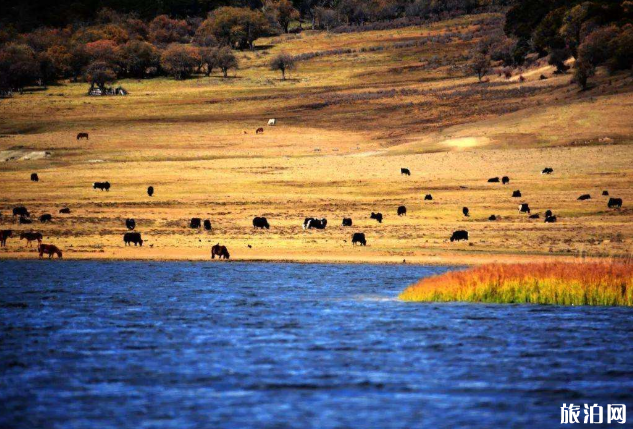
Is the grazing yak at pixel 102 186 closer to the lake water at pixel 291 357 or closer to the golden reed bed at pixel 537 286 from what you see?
the lake water at pixel 291 357

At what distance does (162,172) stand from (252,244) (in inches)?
1069

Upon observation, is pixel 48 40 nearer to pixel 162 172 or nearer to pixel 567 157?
pixel 162 172

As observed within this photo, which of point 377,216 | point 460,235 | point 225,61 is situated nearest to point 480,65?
point 225,61

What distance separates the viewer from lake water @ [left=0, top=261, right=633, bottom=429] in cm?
1808

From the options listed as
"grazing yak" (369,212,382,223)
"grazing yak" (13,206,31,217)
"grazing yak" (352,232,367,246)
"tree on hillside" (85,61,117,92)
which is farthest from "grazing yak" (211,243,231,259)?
"tree on hillside" (85,61,117,92)

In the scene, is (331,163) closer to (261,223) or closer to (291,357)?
(261,223)

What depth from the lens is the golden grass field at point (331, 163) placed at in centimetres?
4641

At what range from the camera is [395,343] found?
24.8m

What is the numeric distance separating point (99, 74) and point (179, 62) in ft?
52.4

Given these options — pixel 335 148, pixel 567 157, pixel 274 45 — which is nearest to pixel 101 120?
A: pixel 335 148

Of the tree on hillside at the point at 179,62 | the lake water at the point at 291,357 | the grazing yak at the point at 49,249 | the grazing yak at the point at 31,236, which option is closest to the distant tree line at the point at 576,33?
the tree on hillside at the point at 179,62

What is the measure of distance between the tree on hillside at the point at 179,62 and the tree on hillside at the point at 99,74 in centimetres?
1005

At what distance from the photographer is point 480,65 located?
411 ft

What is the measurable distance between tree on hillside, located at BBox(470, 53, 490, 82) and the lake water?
92698 mm
